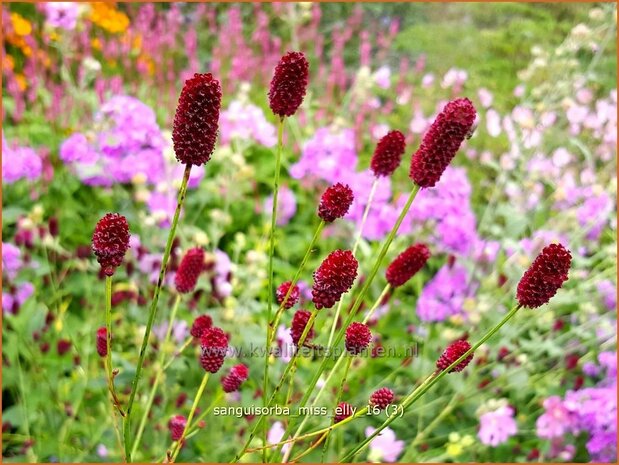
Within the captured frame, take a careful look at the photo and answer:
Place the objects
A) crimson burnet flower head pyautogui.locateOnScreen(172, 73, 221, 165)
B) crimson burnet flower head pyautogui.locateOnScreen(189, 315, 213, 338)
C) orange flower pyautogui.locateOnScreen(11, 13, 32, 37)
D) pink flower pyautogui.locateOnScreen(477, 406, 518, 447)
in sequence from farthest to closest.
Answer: orange flower pyautogui.locateOnScreen(11, 13, 32, 37), pink flower pyautogui.locateOnScreen(477, 406, 518, 447), crimson burnet flower head pyautogui.locateOnScreen(189, 315, 213, 338), crimson burnet flower head pyautogui.locateOnScreen(172, 73, 221, 165)

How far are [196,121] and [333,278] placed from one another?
10.3 inches

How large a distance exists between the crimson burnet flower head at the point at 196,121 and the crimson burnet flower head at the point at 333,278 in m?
0.21

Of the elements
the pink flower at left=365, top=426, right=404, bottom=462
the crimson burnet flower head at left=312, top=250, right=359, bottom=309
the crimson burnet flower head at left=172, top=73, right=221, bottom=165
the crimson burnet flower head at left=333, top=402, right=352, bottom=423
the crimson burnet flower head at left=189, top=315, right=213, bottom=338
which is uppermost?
the crimson burnet flower head at left=172, top=73, right=221, bottom=165

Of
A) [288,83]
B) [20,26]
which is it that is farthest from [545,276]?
[20,26]

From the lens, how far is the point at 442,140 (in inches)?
37.2

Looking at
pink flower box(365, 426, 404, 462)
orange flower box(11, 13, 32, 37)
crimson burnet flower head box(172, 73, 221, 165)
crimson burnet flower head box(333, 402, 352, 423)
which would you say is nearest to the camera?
crimson burnet flower head box(172, 73, 221, 165)

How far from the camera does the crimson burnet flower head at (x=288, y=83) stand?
960 millimetres

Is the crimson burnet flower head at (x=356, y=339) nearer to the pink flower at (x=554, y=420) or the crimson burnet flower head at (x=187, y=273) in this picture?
the crimson burnet flower head at (x=187, y=273)

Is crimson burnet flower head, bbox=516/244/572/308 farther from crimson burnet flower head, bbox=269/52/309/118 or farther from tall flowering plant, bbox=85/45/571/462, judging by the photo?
crimson burnet flower head, bbox=269/52/309/118

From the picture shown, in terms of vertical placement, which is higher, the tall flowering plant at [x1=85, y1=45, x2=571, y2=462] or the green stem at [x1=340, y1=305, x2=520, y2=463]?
the tall flowering plant at [x1=85, y1=45, x2=571, y2=462]

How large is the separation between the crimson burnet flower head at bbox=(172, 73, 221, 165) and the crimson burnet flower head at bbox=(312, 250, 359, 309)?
8.3 inches

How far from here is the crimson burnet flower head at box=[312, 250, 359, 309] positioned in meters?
0.88

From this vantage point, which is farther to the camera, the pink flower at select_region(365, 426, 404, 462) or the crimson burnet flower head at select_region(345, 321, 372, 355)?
the pink flower at select_region(365, 426, 404, 462)

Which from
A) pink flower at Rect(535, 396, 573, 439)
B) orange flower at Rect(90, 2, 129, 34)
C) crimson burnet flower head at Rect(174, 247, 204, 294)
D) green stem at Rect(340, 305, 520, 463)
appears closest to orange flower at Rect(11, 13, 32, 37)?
orange flower at Rect(90, 2, 129, 34)
